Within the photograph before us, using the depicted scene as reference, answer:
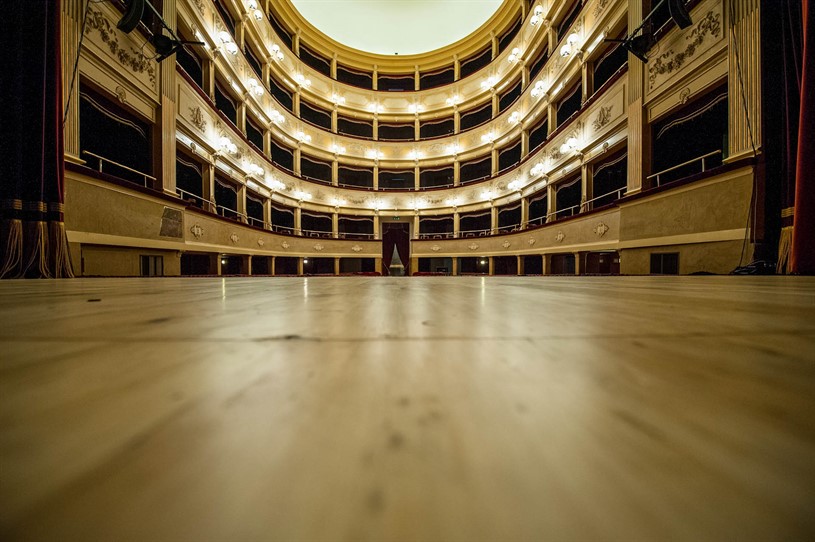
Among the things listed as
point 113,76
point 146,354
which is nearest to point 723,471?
point 146,354

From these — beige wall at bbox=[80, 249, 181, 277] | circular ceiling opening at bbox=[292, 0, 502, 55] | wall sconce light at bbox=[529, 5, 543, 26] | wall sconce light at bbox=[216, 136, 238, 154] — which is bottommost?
beige wall at bbox=[80, 249, 181, 277]

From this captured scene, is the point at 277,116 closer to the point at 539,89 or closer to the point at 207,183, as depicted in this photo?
the point at 207,183

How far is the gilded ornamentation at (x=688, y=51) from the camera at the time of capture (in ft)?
11.2

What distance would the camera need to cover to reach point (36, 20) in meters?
2.52

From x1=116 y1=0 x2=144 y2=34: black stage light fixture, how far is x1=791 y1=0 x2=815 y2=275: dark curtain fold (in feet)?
19.6

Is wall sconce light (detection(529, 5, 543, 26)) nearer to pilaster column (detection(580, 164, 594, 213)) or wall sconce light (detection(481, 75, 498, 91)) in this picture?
wall sconce light (detection(481, 75, 498, 91))

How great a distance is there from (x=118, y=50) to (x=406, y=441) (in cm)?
562

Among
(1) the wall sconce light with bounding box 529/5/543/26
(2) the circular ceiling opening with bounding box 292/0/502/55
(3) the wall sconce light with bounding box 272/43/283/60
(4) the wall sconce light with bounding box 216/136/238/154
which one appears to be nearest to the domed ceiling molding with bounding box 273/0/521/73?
(2) the circular ceiling opening with bounding box 292/0/502/55

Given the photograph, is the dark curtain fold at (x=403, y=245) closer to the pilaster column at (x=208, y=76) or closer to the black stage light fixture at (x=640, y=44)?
the pilaster column at (x=208, y=76)

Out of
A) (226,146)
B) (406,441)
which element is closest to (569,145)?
(226,146)

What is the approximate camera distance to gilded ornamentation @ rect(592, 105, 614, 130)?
5082mm

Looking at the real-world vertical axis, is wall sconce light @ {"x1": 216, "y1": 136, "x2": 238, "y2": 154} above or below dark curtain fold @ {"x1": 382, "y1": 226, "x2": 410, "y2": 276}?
above

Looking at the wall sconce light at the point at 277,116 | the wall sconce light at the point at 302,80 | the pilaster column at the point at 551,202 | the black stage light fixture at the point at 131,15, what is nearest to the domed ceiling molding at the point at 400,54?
the wall sconce light at the point at 302,80

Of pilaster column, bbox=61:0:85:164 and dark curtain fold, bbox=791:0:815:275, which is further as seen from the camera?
pilaster column, bbox=61:0:85:164
